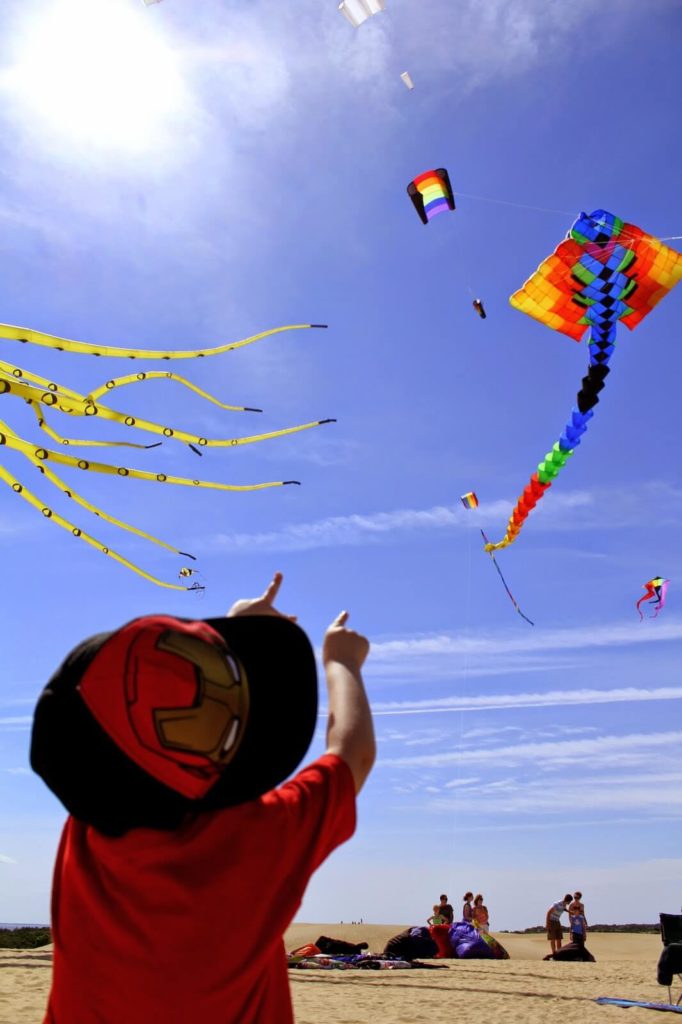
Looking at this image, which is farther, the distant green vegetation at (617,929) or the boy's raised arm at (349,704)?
the distant green vegetation at (617,929)

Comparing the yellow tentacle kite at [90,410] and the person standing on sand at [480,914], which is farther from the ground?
the yellow tentacle kite at [90,410]

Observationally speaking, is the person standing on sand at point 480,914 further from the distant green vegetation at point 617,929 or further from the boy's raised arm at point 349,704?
the boy's raised arm at point 349,704

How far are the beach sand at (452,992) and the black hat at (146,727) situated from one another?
603cm

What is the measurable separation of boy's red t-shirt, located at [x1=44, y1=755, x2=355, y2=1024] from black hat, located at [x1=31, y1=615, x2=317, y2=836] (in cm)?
4

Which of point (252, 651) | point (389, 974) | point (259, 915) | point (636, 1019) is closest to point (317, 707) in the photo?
point (252, 651)

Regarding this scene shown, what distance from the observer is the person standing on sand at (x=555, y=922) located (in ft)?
47.2

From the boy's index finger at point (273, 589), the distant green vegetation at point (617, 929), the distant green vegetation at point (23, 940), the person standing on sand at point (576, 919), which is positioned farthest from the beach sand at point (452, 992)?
the distant green vegetation at point (617, 929)

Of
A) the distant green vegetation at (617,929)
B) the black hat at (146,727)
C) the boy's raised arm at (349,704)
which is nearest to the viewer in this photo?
the black hat at (146,727)

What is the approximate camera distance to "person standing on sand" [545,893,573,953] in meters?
14.4

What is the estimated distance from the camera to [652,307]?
906 centimetres

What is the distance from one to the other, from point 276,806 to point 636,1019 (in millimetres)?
7524

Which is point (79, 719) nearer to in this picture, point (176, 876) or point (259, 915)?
point (176, 876)

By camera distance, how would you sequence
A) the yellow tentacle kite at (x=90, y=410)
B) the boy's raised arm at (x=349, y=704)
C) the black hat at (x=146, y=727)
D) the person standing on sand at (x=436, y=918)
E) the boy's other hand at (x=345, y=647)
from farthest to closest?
the person standing on sand at (x=436, y=918), the yellow tentacle kite at (x=90, y=410), the boy's other hand at (x=345, y=647), the boy's raised arm at (x=349, y=704), the black hat at (x=146, y=727)

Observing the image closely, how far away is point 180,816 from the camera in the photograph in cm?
91
